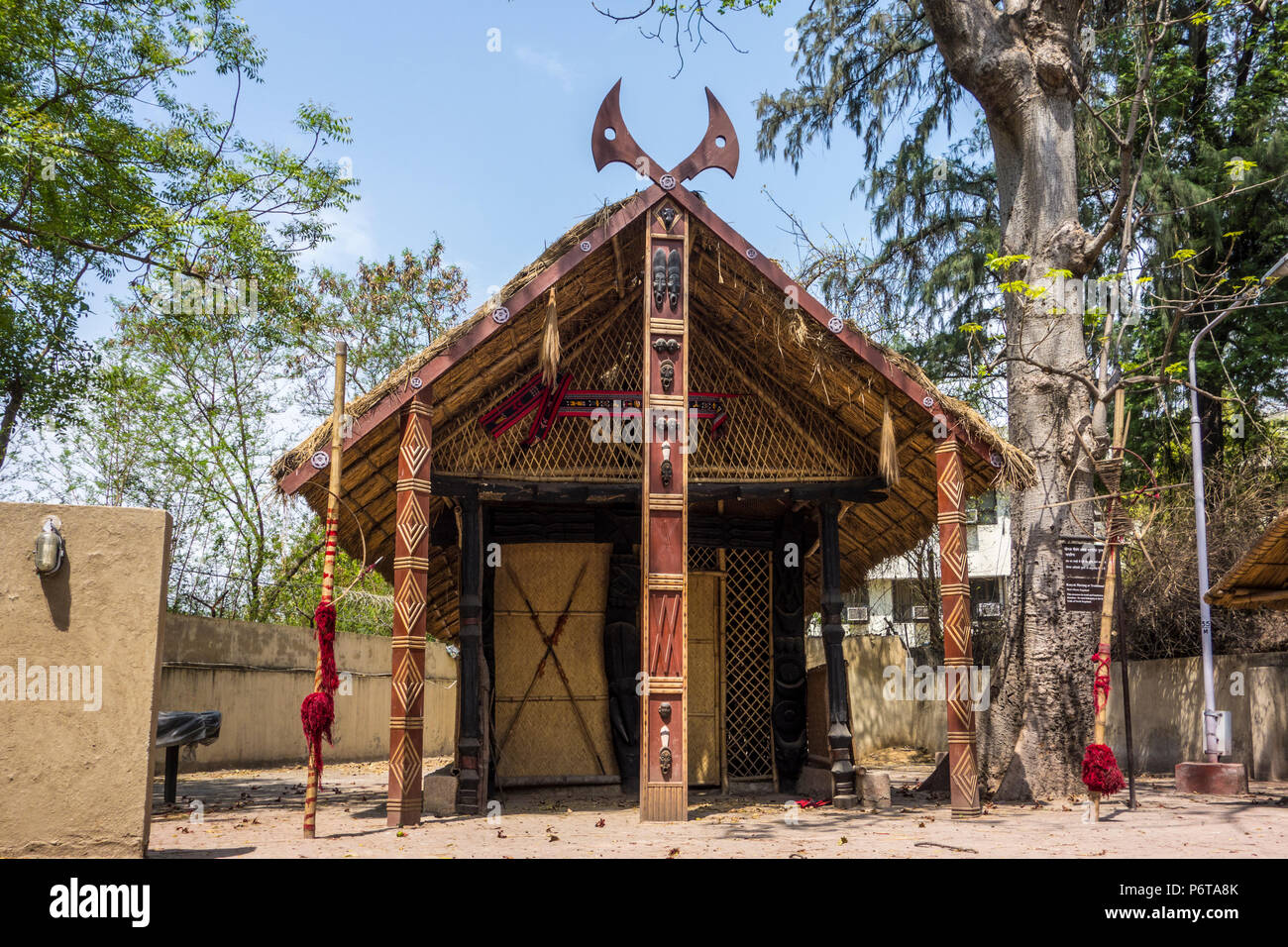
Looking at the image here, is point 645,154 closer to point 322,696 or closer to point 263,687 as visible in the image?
point 322,696

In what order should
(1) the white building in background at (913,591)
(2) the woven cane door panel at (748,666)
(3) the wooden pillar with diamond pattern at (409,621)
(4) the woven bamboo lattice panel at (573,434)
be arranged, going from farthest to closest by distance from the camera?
(1) the white building in background at (913,591), (2) the woven cane door panel at (748,666), (4) the woven bamboo lattice panel at (573,434), (3) the wooden pillar with diamond pattern at (409,621)

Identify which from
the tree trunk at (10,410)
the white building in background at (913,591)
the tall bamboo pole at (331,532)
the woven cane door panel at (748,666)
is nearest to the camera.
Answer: the tall bamboo pole at (331,532)

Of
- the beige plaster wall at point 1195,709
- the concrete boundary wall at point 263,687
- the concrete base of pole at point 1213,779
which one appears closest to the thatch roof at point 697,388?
the concrete base of pole at point 1213,779

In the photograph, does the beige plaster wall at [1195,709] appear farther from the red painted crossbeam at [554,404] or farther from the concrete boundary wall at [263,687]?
the concrete boundary wall at [263,687]

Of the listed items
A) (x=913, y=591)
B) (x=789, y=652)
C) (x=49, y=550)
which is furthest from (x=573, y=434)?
(x=913, y=591)

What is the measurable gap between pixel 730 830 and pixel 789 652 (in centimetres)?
392

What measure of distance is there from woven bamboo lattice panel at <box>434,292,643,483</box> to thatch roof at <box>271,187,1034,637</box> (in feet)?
0.05

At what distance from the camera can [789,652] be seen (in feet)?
35.8

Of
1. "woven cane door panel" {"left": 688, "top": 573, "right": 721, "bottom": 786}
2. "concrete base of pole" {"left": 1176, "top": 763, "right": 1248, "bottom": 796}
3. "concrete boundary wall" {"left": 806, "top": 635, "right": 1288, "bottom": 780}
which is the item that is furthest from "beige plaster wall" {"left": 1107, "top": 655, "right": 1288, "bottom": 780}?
"woven cane door panel" {"left": 688, "top": 573, "right": 721, "bottom": 786}

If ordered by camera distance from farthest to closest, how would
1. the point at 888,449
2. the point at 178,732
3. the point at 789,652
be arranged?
the point at 789,652 → the point at 178,732 → the point at 888,449

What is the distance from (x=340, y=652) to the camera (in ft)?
62.3

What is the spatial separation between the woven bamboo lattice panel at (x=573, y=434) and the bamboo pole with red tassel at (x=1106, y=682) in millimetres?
4422

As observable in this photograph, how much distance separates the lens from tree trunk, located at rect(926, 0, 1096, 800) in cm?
967

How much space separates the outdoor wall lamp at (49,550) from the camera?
5.23m
